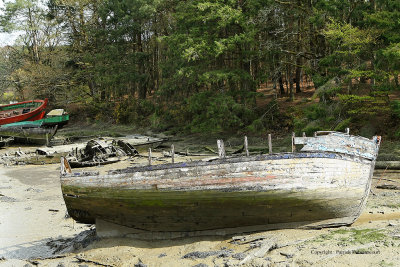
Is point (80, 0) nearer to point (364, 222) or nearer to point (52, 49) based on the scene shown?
point (52, 49)

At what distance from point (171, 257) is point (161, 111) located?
81.8 feet

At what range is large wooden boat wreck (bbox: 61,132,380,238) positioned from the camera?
738 centimetres

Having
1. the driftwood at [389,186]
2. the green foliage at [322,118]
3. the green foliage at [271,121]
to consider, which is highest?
the green foliage at [322,118]

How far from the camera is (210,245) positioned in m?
7.58

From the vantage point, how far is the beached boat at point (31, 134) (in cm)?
2816

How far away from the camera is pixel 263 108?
23.7m

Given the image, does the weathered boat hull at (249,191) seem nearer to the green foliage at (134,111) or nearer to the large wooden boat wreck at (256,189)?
the large wooden boat wreck at (256,189)

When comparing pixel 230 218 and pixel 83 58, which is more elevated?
pixel 83 58

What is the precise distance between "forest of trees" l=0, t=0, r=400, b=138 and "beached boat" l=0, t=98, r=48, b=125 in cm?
447

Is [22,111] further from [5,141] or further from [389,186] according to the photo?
[389,186]

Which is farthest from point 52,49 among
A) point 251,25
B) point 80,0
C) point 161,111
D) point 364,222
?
point 364,222

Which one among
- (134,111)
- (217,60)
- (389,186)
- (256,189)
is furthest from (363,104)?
(134,111)

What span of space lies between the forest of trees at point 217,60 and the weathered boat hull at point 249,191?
26.5 feet

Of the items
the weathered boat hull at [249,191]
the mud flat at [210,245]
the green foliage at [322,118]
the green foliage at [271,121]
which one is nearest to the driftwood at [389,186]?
the mud flat at [210,245]
